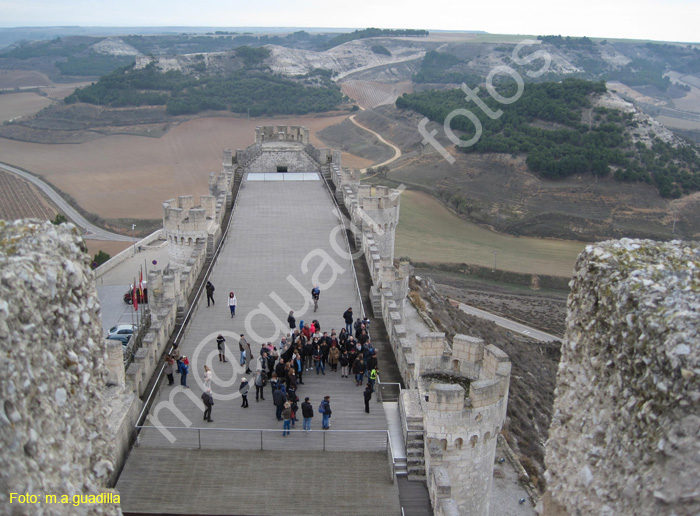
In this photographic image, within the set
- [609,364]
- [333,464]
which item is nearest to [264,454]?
[333,464]

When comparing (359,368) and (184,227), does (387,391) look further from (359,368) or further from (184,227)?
(184,227)

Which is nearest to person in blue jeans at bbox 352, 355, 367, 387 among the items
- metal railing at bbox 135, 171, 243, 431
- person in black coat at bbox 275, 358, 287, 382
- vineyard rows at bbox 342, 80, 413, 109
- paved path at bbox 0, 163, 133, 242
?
person in black coat at bbox 275, 358, 287, 382

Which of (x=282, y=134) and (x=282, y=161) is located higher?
(x=282, y=134)

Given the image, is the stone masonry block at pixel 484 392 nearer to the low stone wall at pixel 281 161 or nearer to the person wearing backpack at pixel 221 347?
the person wearing backpack at pixel 221 347

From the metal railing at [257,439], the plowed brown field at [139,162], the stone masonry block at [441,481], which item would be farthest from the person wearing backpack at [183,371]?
the plowed brown field at [139,162]

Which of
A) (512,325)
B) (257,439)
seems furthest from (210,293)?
(512,325)

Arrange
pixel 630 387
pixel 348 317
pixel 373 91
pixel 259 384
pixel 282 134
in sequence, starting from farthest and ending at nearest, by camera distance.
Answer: pixel 373 91 < pixel 282 134 < pixel 348 317 < pixel 259 384 < pixel 630 387

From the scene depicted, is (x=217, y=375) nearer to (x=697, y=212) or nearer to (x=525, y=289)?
(x=525, y=289)

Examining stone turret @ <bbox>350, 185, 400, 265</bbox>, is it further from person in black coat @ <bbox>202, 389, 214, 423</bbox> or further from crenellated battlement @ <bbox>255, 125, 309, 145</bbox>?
person in black coat @ <bbox>202, 389, 214, 423</bbox>
